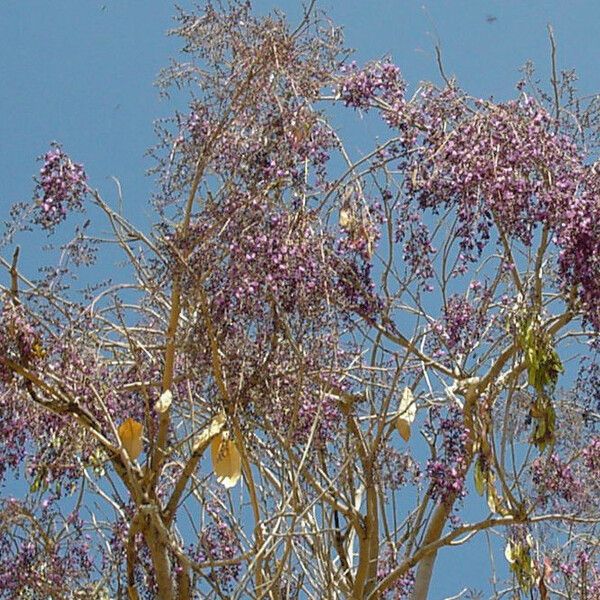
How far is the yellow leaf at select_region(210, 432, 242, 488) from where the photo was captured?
3.35 meters

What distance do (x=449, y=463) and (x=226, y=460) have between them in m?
0.78

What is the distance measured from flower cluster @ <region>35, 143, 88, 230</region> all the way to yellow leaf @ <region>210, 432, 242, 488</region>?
0.84m

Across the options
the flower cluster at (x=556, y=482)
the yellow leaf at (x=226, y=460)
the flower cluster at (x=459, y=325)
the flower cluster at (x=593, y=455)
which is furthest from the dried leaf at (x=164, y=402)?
the flower cluster at (x=593, y=455)

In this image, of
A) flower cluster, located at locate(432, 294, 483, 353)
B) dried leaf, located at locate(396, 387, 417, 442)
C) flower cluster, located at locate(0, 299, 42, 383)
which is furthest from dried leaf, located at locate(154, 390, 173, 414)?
flower cluster, located at locate(432, 294, 483, 353)

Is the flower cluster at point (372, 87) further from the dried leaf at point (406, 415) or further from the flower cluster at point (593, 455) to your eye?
the flower cluster at point (593, 455)

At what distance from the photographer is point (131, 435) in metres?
3.51

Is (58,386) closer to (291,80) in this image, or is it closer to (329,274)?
(329,274)

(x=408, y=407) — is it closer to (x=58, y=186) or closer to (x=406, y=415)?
(x=406, y=415)

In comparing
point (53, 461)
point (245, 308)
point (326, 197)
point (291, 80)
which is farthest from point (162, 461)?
point (291, 80)

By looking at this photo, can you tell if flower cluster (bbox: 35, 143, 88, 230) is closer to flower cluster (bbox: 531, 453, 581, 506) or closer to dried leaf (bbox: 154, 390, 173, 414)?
dried leaf (bbox: 154, 390, 173, 414)

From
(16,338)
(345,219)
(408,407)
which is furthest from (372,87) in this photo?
(16,338)

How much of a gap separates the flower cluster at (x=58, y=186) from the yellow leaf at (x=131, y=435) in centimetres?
64

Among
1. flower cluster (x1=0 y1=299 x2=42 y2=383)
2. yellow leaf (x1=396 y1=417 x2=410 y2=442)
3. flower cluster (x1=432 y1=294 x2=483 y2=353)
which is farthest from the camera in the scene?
flower cluster (x1=432 y1=294 x2=483 y2=353)

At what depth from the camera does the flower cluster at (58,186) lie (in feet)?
11.5
